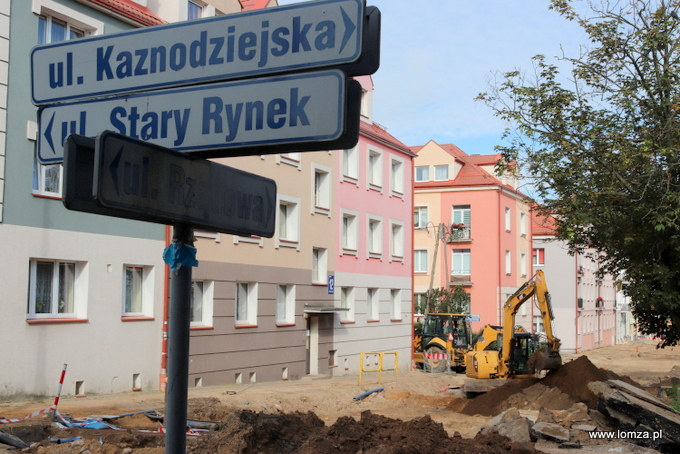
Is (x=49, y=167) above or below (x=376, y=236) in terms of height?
above

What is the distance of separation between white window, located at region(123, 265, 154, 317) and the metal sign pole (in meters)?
18.2

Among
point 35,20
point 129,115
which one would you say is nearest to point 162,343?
point 35,20

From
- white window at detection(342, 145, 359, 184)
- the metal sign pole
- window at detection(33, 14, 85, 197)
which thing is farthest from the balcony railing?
the metal sign pole

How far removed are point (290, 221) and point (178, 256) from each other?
85.4 ft

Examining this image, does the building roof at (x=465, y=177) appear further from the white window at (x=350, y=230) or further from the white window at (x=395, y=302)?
the white window at (x=350, y=230)

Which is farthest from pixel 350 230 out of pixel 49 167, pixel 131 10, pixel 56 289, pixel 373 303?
pixel 49 167

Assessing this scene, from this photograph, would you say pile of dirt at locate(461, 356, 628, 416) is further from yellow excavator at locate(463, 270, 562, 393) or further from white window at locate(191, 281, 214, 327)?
white window at locate(191, 281, 214, 327)

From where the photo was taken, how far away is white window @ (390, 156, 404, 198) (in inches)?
1470

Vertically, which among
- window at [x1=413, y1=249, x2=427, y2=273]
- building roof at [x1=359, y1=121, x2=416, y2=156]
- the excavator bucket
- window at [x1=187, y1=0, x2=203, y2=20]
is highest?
window at [x1=187, y1=0, x2=203, y2=20]

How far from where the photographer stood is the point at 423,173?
177 feet

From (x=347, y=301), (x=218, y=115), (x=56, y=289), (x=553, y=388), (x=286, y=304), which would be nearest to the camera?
(x=218, y=115)

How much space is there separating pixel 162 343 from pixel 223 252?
4391mm

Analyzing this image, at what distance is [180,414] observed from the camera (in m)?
2.85

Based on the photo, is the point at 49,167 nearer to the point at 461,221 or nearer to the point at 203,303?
the point at 203,303
